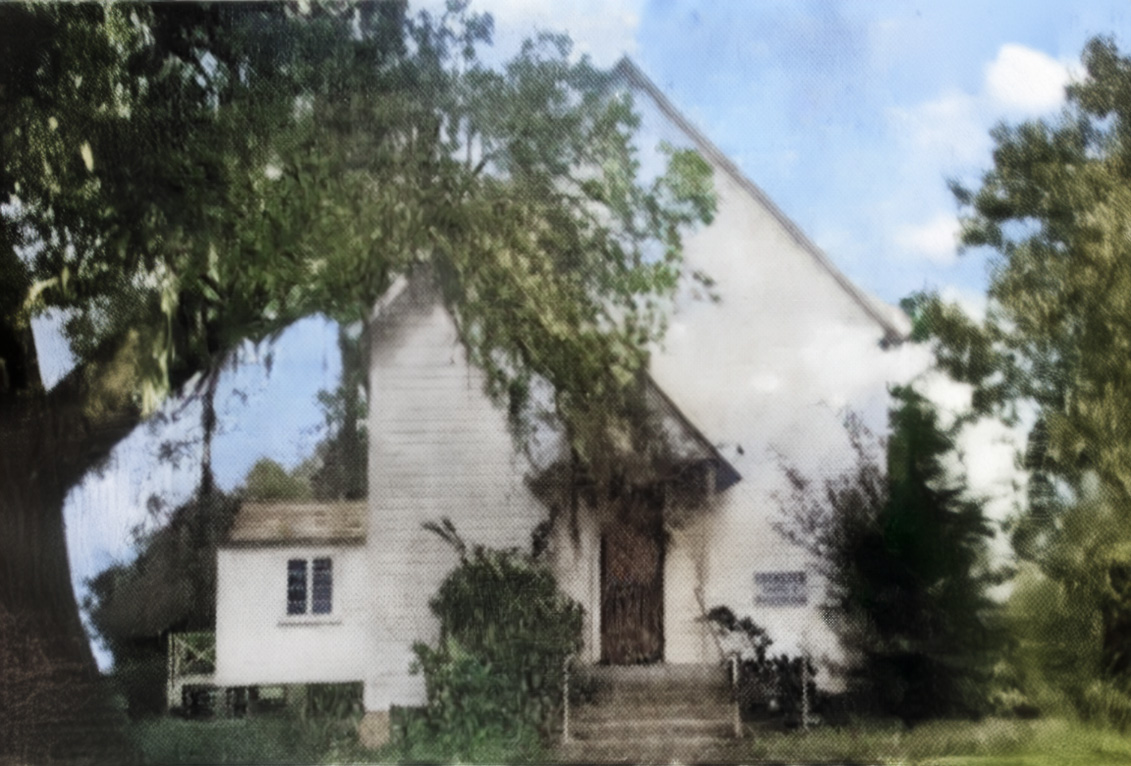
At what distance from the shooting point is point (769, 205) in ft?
11.9

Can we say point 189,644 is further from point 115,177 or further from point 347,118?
point 347,118

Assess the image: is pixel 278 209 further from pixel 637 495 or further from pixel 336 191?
pixel 637 495

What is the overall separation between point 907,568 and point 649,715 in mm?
977

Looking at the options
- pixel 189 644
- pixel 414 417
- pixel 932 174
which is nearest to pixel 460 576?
pixel 414 417

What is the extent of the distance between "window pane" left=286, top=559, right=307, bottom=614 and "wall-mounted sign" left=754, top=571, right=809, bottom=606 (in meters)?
1.48

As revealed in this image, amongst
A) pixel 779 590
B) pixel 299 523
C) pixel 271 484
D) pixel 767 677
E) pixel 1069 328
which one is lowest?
pixel 767 677

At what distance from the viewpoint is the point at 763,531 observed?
11.7ft

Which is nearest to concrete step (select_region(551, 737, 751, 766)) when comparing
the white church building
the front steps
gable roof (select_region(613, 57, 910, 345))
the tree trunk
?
the front steps

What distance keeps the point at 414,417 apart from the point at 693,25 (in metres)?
1.62

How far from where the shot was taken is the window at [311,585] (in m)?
3.55

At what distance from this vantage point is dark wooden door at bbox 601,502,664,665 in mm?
3498

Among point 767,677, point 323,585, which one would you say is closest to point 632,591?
point 767,677

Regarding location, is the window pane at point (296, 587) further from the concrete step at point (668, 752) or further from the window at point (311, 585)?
the concrete step at point (668, 752)

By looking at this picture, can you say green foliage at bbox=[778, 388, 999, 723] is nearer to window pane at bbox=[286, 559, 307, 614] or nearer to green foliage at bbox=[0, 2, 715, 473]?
green foliage at bbox=[0, 2, 715, 473]
